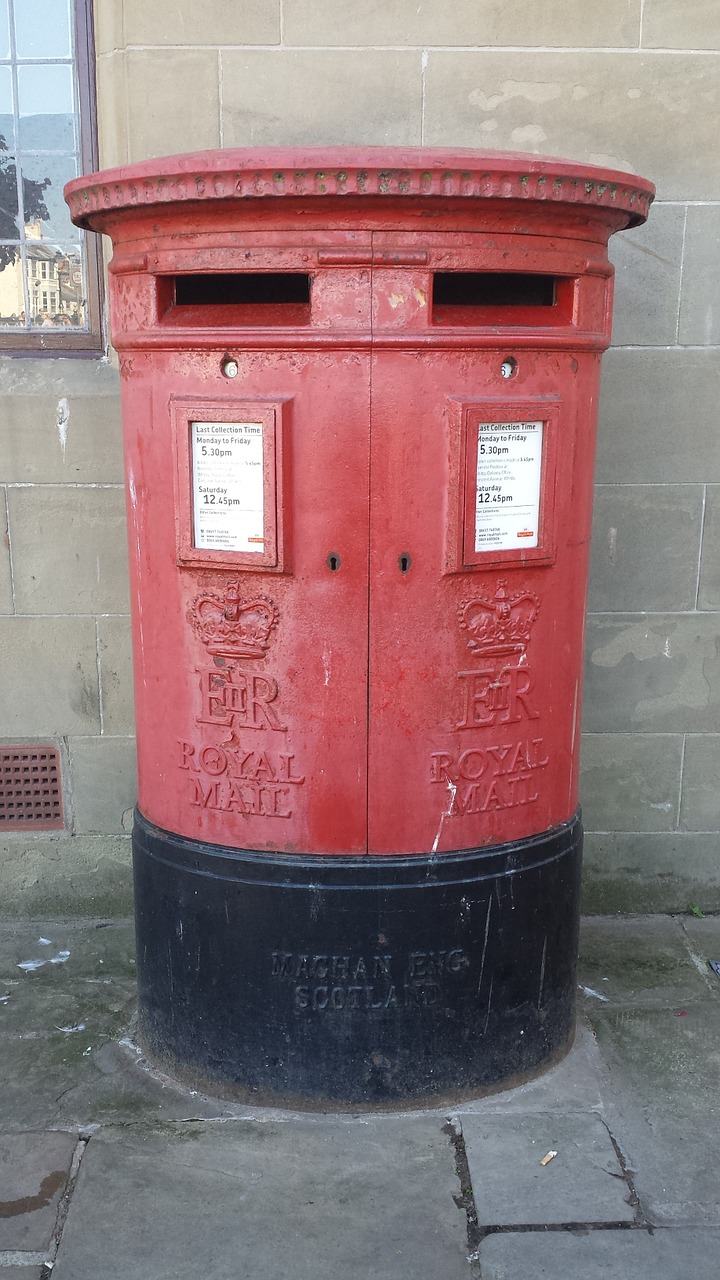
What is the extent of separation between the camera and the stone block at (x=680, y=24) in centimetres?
344

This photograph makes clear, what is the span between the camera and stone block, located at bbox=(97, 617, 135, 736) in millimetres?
3832

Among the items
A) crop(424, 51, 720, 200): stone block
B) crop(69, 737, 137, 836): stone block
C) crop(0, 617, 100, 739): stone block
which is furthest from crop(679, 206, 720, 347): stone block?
crop(69, 737, 137, 836): stone block

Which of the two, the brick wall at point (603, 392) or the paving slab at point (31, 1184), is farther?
the brick wall at point (603, 392)

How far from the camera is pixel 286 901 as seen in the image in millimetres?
2670

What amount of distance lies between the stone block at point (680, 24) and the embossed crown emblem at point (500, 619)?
2.02 m

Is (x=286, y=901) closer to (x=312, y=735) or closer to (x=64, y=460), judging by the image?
(x=312, y=735)

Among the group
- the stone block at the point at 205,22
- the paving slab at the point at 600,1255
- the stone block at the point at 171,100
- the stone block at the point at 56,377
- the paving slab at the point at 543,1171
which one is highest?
the stone block at the point at 205,22

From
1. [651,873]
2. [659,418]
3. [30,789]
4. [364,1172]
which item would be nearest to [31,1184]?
[364,1172]

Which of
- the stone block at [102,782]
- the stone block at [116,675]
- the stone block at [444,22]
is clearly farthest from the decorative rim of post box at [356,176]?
the stone block at [102,782]

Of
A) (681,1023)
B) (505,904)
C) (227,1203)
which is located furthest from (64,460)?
(681,1023)

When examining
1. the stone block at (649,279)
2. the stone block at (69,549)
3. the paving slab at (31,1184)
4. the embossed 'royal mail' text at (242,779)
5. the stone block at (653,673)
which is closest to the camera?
the paving slab at (31,1184)

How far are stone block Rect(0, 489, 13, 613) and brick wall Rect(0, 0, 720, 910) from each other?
2 centimetres

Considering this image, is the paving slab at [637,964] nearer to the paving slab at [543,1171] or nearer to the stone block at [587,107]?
the paving slab at [543,1171]

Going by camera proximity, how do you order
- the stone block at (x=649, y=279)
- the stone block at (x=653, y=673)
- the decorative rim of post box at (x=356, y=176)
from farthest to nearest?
the stone block at (x=653, y=673) < the stone block at (x=649, y=279) < the decorative rim of post box at (x=356, y=176)
